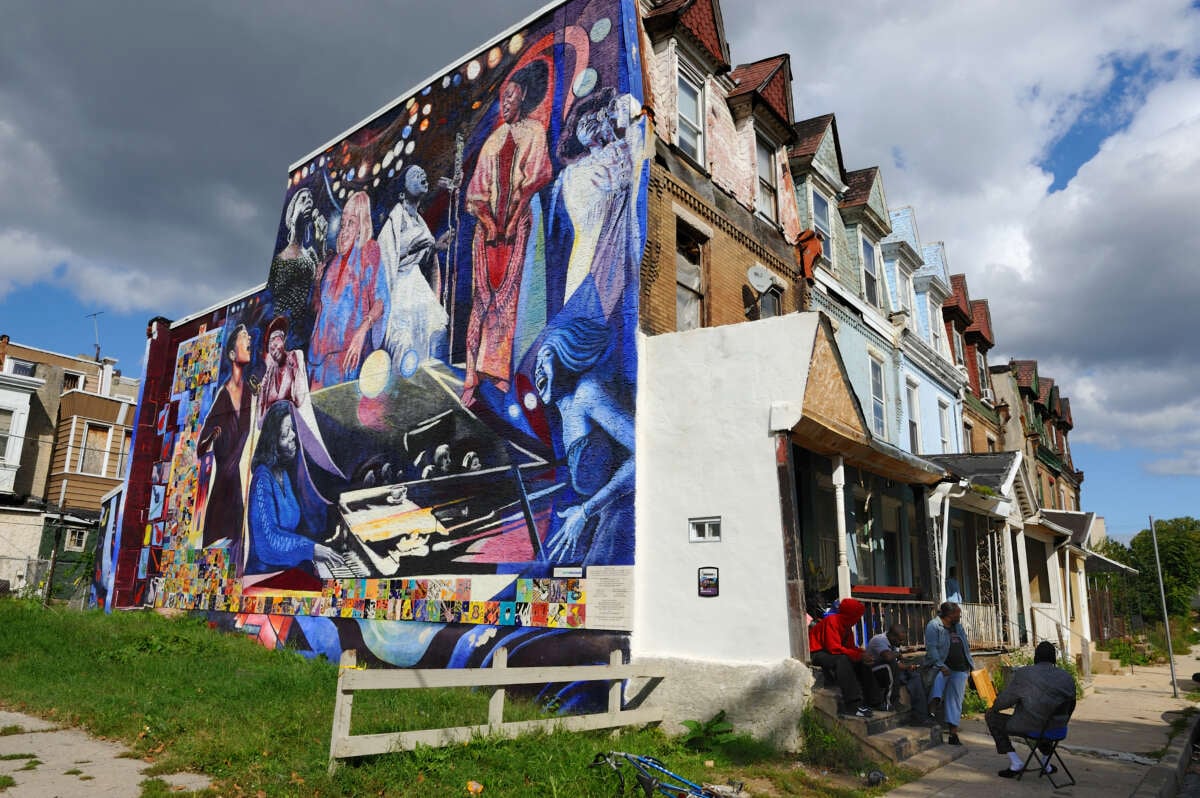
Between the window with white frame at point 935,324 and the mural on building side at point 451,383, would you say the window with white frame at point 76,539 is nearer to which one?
the mural on building side at point 451,383

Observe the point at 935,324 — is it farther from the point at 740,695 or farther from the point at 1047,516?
the point at 740,695

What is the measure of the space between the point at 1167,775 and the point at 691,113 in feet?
38.1

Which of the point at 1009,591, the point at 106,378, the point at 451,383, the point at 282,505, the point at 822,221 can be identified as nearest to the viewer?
the point at 451,383

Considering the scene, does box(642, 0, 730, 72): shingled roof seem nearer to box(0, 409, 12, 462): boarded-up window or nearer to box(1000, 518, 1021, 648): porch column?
box(1000, 518, 1021, 648): porch column

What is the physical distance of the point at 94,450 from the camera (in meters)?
31.6

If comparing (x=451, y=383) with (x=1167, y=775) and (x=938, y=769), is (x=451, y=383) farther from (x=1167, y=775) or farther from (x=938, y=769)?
(x=1167, y=775)

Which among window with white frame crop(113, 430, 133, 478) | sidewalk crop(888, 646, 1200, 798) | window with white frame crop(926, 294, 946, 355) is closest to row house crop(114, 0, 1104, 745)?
sidewalk crop(888, 646, 1200, 798)

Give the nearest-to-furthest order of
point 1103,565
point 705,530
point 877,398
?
point 705,530 < point 877,398 < point 1103,565

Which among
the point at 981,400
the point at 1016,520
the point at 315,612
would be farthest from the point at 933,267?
the point at 315,612

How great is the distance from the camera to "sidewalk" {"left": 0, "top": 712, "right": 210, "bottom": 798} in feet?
22.0

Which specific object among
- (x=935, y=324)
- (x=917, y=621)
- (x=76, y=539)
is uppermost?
(x=935, y=324)

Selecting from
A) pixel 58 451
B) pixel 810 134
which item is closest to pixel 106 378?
pixel 58 451

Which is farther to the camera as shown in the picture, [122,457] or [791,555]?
[122,457]

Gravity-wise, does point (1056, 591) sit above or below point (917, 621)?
above
